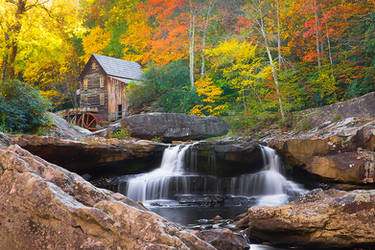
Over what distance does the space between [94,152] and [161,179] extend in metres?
2.37

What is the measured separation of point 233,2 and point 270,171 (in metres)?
14.9

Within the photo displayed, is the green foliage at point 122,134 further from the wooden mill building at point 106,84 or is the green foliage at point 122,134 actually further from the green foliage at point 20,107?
the wooden mill building at point 106,84

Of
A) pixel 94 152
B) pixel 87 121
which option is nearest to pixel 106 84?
pixel 87 121

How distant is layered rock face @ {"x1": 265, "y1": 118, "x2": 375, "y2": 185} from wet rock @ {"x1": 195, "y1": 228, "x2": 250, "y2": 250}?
16.8 feet

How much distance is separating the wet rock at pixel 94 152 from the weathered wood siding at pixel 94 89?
1890 centimetres

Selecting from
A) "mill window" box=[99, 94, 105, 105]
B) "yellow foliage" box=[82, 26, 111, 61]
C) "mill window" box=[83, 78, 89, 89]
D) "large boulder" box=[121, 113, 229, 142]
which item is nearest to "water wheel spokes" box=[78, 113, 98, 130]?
"mill window" box=[99, 94, 105, 105]

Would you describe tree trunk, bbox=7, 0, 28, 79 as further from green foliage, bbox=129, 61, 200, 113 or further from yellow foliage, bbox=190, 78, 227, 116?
yellow foliage, bbox=190, 78, 227, 116

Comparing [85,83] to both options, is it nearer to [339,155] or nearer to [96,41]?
[96,41]

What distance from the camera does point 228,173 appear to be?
36.2 ft

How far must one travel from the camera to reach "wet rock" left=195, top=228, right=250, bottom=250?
155 inches

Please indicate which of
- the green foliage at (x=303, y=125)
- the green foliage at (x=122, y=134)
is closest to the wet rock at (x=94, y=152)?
the green foliage at (x=122, y=134)

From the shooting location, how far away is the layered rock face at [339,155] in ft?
26.3

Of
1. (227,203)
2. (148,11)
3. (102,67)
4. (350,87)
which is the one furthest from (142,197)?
(148,11)

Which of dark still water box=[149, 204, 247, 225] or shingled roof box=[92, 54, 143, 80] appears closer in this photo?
dark still water box=[149, 204, 247, 225]
